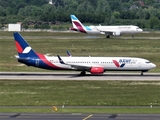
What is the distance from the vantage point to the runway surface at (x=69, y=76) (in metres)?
83.7

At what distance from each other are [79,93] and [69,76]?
17.5 meters

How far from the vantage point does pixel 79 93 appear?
69188 millimetres

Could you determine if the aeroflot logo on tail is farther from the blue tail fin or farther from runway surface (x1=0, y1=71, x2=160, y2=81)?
the blue tail fin

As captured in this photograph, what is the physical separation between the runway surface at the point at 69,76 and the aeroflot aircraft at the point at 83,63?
3.37 feet

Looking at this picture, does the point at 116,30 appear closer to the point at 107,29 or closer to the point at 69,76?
the point at 107,29

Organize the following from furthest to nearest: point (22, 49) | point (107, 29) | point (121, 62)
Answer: point (107, 29) → point (22, 49) → point (121, 62)

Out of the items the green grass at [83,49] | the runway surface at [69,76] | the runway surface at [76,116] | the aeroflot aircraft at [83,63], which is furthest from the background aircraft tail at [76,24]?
the runway surface at [76,116]

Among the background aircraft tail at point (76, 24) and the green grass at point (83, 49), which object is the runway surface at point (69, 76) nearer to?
the green grass at point (83, 49)

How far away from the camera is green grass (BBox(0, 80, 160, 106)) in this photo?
206ft

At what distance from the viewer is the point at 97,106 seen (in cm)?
6031

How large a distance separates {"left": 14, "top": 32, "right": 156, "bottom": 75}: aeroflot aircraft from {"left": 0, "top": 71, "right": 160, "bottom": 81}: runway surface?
1.03 meters

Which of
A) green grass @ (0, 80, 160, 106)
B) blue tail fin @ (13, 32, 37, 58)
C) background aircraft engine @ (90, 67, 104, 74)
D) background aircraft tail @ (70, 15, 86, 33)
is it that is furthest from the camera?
background aircraft tail @ (70, 15, 86, 33)

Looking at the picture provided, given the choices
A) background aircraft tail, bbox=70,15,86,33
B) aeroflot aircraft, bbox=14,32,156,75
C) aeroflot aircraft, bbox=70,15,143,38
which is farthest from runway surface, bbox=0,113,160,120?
background aircraft tail, bbox=70,15,86,33

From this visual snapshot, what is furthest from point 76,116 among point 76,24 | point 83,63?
point 76,24
